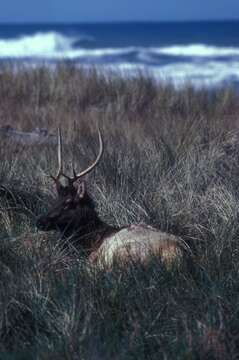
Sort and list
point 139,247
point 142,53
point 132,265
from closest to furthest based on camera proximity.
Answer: point 132,265
point 139,247
point 142,53

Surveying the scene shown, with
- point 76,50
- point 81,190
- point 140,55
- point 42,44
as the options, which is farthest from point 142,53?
point 81,190

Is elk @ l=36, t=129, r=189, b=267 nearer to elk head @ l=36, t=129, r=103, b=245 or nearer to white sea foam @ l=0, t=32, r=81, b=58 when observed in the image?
elk head @ l=36, t=129, r=103, b=245

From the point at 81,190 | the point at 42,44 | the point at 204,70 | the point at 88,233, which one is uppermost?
the point at 42,44

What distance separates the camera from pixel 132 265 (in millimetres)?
6492

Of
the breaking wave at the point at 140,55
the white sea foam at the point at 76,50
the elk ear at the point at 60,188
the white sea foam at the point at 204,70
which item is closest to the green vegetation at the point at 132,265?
the elk ear at the point at 60,188

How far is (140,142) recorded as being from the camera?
36.6 feet

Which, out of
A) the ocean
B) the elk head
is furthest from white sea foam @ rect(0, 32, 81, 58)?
the elk head

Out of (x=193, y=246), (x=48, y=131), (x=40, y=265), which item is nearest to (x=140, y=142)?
(x=48, y=131)

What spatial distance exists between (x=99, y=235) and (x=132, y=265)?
1009mm

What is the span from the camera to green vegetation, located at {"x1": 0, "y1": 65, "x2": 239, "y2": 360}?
5.52m

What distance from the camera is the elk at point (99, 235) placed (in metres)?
6.78

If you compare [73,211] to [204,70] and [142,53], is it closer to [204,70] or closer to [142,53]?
[204,70]

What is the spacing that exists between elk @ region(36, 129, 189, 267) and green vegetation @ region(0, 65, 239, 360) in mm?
142

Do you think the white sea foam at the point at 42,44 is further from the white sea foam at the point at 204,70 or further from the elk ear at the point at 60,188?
the elk ear at the point at 60,188
